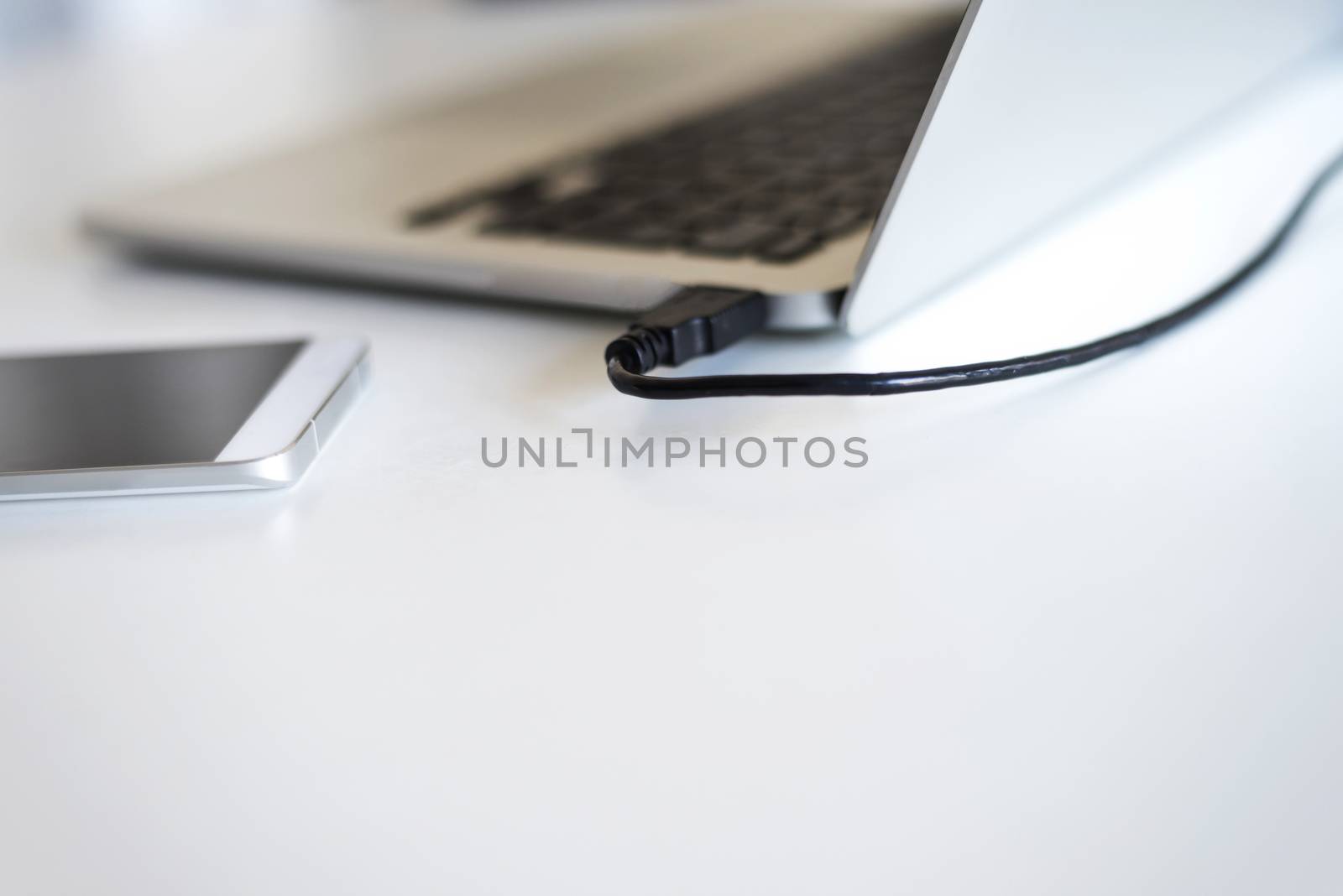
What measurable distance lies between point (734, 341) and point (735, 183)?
169mm

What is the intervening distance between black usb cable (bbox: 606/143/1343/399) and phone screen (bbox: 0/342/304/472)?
0.38ft

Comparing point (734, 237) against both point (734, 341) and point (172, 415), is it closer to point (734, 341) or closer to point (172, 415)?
point (734, 341)

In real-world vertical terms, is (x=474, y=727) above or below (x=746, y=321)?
below

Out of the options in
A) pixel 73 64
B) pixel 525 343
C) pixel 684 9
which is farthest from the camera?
pixel 684 9

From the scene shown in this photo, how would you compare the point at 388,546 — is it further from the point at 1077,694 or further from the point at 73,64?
the point at 73,64

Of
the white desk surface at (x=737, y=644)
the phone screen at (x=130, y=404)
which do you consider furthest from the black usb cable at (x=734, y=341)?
the phone screen at (x=130, y=404)

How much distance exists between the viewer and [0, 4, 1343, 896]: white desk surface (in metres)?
0.22

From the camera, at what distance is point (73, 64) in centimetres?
127

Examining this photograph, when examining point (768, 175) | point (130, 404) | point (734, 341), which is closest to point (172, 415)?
point (130, 404)

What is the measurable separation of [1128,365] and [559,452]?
181 millimetres

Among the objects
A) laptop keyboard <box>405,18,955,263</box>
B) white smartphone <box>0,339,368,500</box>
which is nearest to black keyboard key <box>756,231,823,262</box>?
laptop keyboard <box>405,18,955,263</box>

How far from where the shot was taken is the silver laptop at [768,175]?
364mm

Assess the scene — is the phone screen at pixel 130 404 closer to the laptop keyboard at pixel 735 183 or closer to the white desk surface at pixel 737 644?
the white desk surface at pixel 737 644

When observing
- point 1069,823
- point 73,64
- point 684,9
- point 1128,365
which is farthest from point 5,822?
point 684,9
